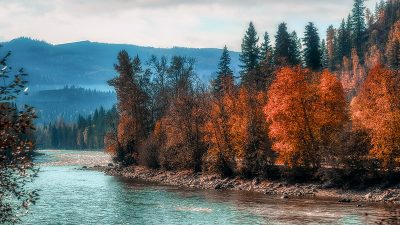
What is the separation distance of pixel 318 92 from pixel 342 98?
3221 millimetres

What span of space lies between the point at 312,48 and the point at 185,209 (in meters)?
60.6

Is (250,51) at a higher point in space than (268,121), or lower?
higher

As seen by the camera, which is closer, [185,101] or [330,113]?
[330,113]

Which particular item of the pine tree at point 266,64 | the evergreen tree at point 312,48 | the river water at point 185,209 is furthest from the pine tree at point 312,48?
the river water at point 185,209

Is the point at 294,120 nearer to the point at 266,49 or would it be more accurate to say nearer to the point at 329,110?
the point at 329,110

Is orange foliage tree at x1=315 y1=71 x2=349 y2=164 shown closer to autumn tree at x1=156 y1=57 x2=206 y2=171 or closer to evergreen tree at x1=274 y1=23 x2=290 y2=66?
autumn tree at x1=156 y1=57 x2=206 y2=171

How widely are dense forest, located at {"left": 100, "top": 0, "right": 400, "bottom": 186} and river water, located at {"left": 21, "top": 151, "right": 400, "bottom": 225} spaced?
843 centimetres

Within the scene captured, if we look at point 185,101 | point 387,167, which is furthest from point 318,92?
point 185,101

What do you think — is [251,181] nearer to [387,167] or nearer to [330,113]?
[330,113]

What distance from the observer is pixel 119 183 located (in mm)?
62938

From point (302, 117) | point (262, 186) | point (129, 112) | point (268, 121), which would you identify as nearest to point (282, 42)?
point (129, 112)

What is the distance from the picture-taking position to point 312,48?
93000mm

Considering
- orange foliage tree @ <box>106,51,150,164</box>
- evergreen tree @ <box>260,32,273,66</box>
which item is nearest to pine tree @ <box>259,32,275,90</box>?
evergreen tree @ <box>260,32,273,66</box>

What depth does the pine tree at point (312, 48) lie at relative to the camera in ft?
305
